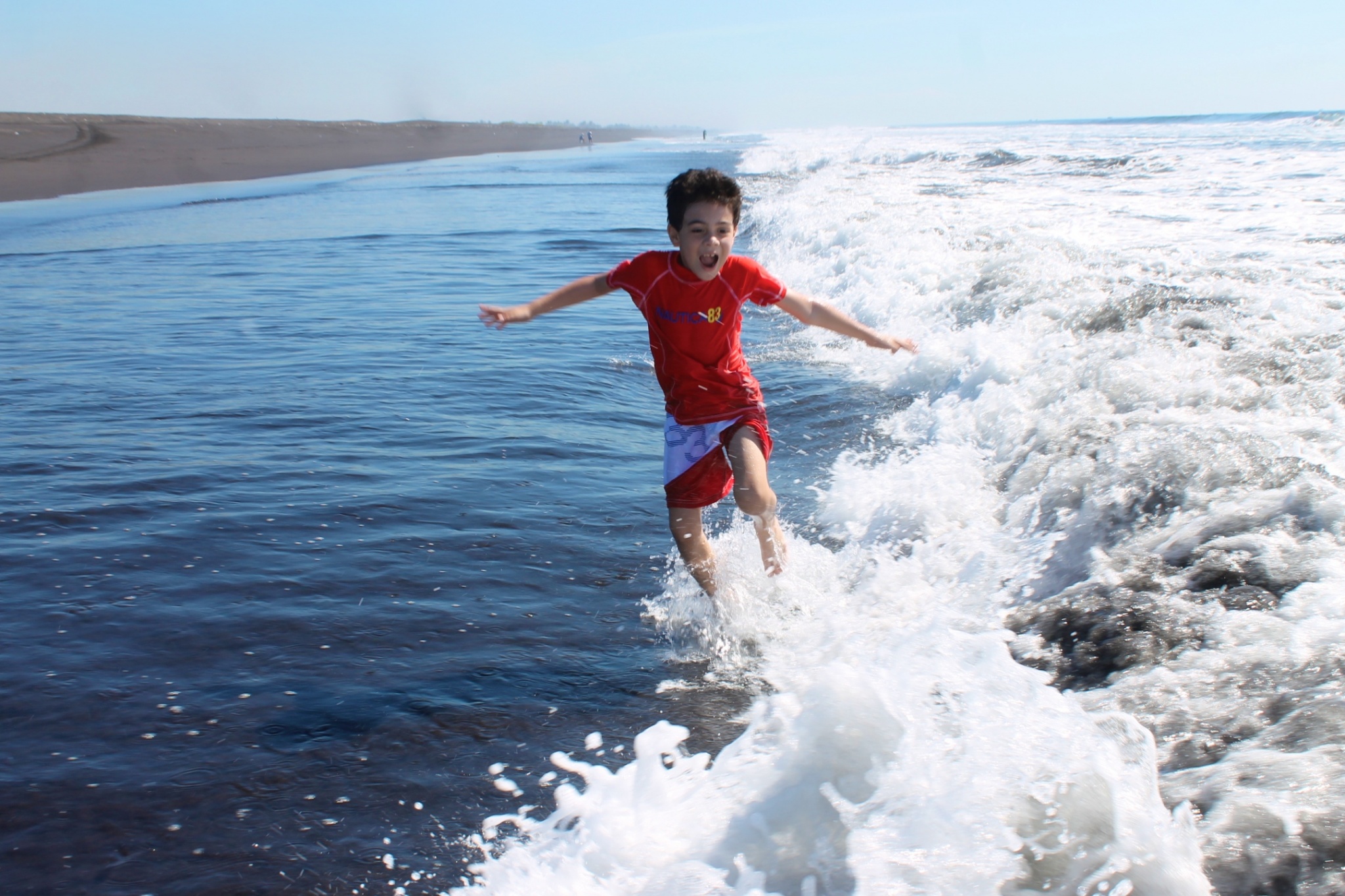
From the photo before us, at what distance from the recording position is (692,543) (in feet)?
13.2

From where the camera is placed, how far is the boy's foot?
4.05m

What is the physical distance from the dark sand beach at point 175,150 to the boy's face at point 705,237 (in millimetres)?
28411

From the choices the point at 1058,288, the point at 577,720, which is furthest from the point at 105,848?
the point at 1058,288

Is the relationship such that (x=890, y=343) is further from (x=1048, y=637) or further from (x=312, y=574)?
(x=312, y=574)

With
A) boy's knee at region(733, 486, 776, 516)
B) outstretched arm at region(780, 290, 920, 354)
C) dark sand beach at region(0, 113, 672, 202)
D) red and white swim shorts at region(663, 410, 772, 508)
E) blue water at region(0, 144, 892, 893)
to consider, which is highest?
dark sand beach at region(0, 113, 672, 202)

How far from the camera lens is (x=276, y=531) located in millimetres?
4699

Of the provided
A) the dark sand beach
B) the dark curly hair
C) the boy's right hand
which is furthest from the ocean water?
the dark sand beach

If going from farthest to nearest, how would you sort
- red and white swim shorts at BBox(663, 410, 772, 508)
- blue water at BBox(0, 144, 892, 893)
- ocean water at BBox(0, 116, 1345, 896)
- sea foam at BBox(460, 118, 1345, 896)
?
red and white swim shorts at BBox(663, 410, 772, 508), blue water at BBox(0, 144, 892, 893), ocean water at BBox(0, 116, 1345, 896), sea foam at BBox(460, 118, 1345, 896)

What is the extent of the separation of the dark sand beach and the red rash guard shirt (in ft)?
92.8

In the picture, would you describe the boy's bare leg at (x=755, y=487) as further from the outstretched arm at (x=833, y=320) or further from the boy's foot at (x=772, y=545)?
the outstretched arm at (x=833, y=320)

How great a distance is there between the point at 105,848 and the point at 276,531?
90.5 inches

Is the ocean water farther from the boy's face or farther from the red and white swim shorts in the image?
the boy's face

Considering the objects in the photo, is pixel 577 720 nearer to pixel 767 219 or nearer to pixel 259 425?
pixel 259 425

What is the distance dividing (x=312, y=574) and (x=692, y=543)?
1.67m
